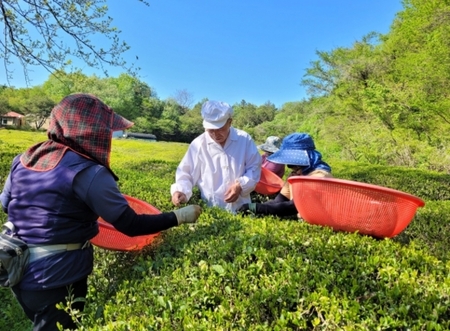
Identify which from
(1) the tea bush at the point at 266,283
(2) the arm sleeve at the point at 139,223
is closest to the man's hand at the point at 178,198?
(1) the tea bush at the point at 266,283

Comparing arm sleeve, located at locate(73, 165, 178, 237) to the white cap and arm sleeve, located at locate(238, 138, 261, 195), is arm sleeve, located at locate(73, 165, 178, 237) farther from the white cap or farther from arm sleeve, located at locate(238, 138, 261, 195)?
arm sleeve, located at locate(238, 138, 261, 195)

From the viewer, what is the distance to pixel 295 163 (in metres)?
2.82

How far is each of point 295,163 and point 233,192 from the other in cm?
54

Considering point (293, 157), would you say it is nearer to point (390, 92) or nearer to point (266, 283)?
point (266, 283)

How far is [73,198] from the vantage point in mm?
1646

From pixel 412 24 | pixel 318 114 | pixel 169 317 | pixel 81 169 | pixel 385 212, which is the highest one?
pixel 412 24

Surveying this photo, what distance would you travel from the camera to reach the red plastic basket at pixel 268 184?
4281 mm

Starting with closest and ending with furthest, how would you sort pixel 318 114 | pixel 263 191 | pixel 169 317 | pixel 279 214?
1. pixel 169 317
2. pixel 279 214
3. pixel 263 191
4. pixel 318 114

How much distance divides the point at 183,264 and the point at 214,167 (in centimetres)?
139

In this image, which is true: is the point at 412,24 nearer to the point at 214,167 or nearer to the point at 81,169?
the point at 214,167

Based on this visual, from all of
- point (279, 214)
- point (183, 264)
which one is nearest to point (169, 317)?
point (183, 264)

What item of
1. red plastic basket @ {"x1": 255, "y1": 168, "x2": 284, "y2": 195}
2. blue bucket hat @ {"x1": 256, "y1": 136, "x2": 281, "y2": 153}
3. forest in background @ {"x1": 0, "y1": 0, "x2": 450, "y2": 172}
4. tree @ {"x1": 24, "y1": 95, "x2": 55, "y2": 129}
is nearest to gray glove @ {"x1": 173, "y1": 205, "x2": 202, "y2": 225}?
red plastic basket @ {"x1": 255, "y1": 168, "x2": 284, "y2": 195}

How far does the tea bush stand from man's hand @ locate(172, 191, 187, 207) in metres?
0.45

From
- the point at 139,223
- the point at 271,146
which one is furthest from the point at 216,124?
the point at 271,146
